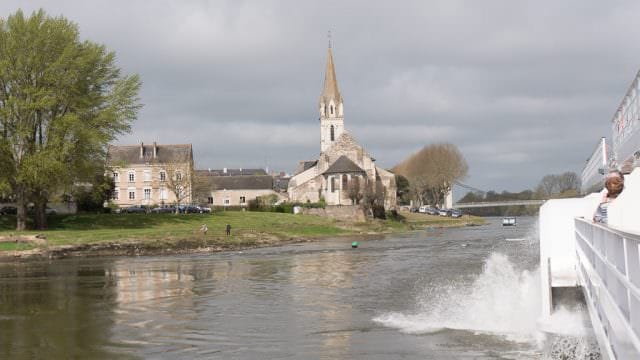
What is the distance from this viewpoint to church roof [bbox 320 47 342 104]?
485ft

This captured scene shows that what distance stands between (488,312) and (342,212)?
8084cm

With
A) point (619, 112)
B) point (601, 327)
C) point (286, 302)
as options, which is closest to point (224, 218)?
point (286, 302)

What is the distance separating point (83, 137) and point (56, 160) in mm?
3407

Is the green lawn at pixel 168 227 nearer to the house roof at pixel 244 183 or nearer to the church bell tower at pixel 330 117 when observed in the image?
the house roof at pixel 244 183

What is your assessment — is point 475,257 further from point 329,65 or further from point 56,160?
point 329,65

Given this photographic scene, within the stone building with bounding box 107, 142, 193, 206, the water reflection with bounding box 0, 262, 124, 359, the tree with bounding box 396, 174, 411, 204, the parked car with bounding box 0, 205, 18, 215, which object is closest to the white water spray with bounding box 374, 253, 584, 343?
the water reflection with bounding box 0, 262, 124, 359

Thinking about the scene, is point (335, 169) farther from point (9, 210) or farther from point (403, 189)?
point (9, 210)

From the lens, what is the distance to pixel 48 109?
56.9m

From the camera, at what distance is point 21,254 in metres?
45.4

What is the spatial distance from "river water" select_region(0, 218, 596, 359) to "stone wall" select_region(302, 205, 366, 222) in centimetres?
6349

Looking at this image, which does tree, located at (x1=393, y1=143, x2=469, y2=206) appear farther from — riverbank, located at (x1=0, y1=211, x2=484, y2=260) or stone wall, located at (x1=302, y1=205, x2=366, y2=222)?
riverbank, located at (x1=0, y1=211, x2=484, y2=260)

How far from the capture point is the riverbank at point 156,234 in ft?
158

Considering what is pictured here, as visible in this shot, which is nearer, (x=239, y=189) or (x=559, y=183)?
(x=559, y=183)

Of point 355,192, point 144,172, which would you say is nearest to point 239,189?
point 144,172
